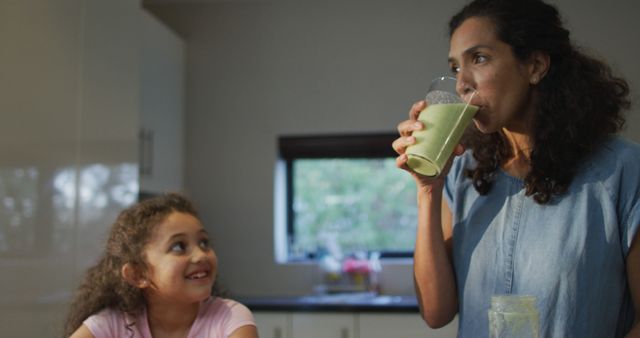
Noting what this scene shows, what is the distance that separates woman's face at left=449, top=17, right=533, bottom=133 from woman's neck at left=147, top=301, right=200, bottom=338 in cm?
78

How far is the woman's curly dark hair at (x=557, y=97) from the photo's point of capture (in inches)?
46.0

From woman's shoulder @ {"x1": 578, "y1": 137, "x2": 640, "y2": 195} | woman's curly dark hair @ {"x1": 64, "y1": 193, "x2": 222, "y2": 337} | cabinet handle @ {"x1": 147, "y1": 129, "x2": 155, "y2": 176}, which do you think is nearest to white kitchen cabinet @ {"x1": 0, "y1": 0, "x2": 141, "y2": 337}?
woman's curly dark hair @ {"x1": 64, "y1": 193, "x2": 222, "y2": 337}

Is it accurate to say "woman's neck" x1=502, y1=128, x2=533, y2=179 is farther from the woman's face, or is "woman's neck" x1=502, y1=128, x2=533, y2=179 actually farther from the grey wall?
the grey wall

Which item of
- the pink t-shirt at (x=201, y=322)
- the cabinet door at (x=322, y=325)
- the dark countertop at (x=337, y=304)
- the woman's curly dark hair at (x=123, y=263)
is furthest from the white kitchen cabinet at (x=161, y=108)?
the pink t-shirt at (x=201, y=322)

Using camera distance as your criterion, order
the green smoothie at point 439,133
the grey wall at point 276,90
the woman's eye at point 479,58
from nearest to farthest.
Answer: the green smoothie at point 439,133, the woman's eye at point 479,58, the grey wall at point 276,90

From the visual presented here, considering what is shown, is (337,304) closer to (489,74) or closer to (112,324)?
(112,324)

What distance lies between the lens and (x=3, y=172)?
1.81m

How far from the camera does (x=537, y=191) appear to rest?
46.2 inches

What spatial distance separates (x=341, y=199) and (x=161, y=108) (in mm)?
→ 1224

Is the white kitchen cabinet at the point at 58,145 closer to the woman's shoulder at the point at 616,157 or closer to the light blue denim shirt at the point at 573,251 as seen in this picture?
the light blue denim shirt at the point at 573,251

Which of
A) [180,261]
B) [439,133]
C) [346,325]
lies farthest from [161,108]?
[439,133]

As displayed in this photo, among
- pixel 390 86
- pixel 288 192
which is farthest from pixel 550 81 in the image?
pixel 288 192

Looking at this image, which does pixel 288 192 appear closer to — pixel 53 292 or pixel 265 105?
pixel 265 105

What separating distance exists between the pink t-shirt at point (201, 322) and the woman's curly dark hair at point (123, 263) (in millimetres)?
30
